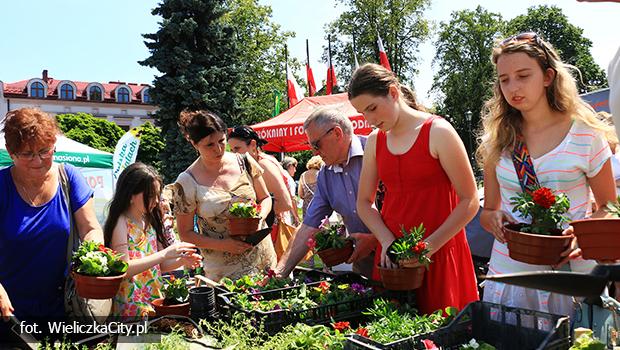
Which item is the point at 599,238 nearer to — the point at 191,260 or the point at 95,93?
the point at 191,260

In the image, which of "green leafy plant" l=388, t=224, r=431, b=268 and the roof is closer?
"green leafy plant" l=388, t=224, r=431, b=268

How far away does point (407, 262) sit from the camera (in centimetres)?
186

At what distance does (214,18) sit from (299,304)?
19.8 metres

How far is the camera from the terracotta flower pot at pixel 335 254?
241 centimetres

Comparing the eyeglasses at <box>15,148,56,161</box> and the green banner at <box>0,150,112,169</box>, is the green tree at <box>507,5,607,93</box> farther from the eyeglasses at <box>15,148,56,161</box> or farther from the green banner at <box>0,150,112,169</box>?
the eyeglasses at <box>15,148,56,161</box>

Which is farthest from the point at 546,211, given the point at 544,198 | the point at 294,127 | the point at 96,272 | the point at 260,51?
the point at 260,51

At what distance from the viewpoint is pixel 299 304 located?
2.04 meters

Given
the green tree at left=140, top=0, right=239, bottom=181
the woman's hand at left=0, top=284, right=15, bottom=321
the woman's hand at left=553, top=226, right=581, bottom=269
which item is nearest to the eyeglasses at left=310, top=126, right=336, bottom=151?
the woman's hand at left=553, top=226, right=581, bottom=269

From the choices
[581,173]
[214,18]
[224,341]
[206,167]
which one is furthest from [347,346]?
[214,18]

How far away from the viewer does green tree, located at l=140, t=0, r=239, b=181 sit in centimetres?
1927

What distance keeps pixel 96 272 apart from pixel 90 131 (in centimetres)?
4277

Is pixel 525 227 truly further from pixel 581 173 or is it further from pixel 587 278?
pixel 587 278

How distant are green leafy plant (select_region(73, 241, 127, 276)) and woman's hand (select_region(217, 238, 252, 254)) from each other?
3.09ft

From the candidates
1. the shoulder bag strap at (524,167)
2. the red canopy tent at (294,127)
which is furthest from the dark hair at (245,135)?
the red canopy tent at (294,127)
